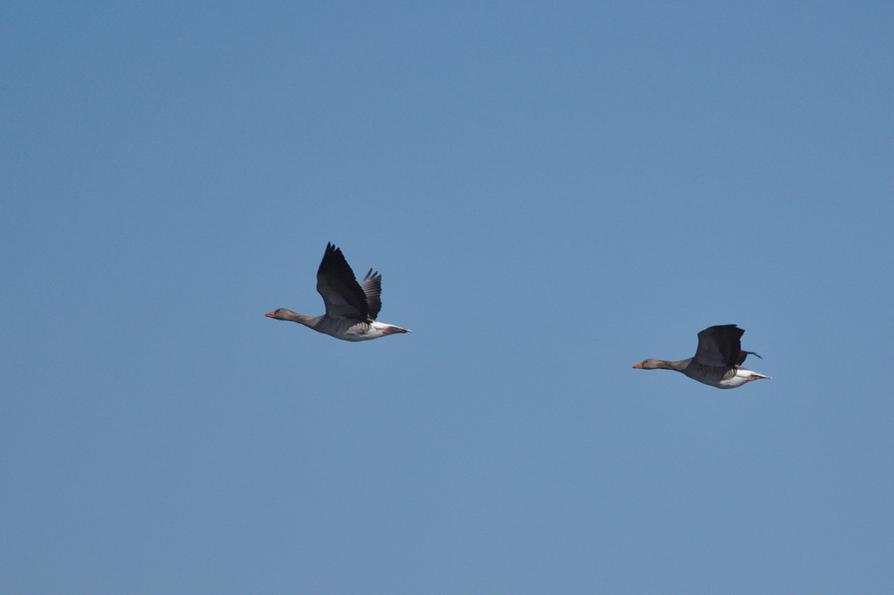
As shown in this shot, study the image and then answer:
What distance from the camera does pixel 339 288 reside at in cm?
4294

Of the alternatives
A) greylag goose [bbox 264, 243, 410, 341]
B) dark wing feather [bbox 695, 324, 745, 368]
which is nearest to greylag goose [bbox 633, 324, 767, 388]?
dark wing feather [bbox 695, 324, 745, 368]

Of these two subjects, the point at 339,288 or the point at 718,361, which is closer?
the point at 339,288

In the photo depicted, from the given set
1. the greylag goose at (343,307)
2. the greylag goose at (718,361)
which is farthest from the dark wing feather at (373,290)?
the greylag goose at (718,361)

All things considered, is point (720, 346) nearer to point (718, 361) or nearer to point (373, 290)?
point (718, 361)

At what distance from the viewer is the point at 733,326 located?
41.8 meters

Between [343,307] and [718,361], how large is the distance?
351 inches

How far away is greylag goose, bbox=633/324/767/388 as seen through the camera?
42.6 meters

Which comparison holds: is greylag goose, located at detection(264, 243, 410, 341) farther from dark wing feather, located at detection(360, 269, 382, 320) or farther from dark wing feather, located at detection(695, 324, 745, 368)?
dark wing feather, located at detection(695, 324, 745, 368)

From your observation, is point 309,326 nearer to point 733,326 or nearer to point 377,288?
point 377,288

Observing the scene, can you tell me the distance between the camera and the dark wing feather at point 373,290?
150 feet

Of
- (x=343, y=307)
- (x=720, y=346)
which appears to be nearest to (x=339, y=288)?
(x=343, y=307)

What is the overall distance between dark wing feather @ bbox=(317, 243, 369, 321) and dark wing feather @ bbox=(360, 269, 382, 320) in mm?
1214

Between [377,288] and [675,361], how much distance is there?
760 cm

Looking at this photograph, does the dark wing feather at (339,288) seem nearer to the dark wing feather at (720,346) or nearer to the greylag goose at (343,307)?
the greylag goose at (343,307)
